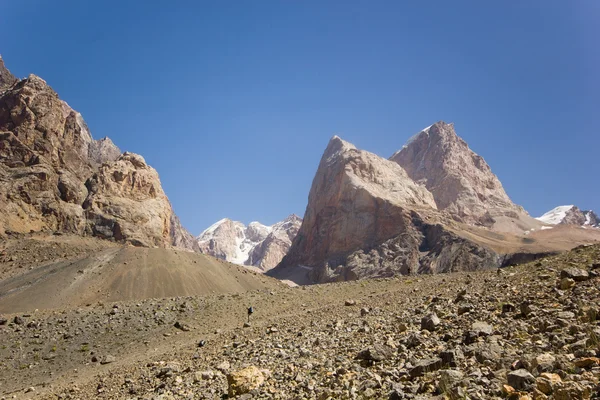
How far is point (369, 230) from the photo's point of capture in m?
116

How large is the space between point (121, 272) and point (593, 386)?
42.6m

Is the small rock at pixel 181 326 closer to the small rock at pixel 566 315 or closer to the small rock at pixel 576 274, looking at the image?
the small rock at pixel 576 274

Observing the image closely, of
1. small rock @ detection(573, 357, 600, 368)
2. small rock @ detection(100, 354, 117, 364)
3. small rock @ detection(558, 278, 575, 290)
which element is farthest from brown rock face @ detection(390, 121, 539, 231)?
small rock @ detection(573, 357, 600, 368)

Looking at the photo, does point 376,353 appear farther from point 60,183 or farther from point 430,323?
point 60,183

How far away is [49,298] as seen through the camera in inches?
1427

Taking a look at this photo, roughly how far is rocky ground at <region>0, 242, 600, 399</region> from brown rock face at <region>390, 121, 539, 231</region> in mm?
127295

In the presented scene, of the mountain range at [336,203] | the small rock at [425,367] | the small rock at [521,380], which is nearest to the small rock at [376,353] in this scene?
the small rock at [425,367]

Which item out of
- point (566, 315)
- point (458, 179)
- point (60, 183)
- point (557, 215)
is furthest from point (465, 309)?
point (557, 215)

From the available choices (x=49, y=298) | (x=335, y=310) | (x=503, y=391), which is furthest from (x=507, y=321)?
(x=49, y=298)

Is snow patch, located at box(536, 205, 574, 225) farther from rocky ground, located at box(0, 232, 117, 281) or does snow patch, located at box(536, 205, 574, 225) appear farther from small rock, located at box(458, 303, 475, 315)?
small rock, located at box(458, 303, 475, 315)

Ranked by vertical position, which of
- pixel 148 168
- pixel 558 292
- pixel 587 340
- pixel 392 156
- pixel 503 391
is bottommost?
pixel 503 391

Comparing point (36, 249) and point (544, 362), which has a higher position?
point (36, 249)

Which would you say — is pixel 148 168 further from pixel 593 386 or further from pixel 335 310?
pixel 593 386

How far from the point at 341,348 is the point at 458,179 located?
154 meters
